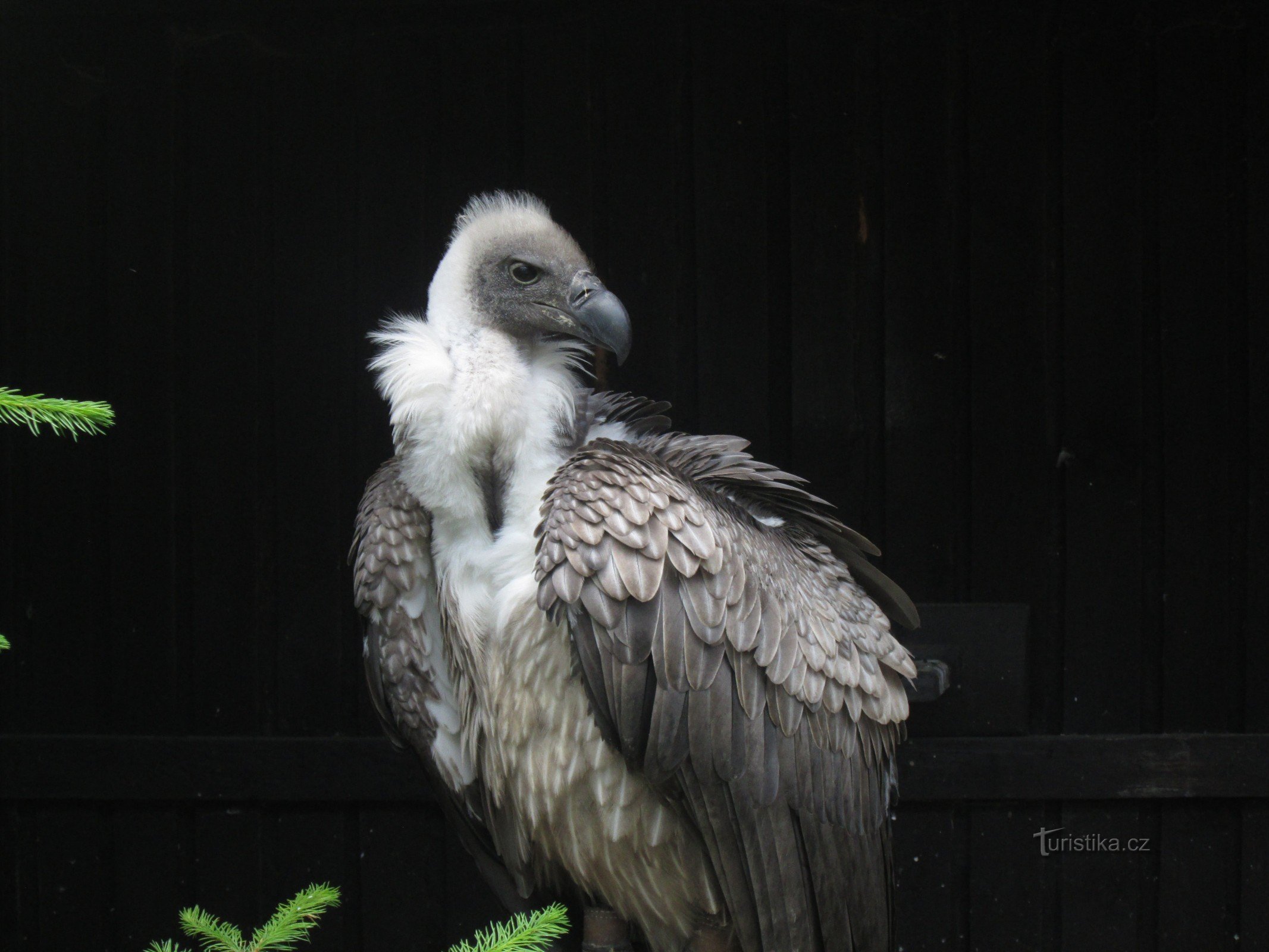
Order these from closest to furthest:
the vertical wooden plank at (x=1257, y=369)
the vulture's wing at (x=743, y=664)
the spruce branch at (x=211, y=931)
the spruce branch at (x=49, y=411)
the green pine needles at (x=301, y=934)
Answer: the spruce branch at (x=49, y=411) < the green pine needles at (x=301, y=934) < the spruce branch at (x=211, y=931) < the vulture's wing at (x=743, y=664) < the vertical wooden plank at (x=1257, y=369)

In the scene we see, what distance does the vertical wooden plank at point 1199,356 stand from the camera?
2.83 m

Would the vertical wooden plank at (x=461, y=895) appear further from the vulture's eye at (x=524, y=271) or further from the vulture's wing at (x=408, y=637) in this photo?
the vulture's eye at (x=524, y=271)

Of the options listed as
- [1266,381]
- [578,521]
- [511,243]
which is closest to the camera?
[578,521]

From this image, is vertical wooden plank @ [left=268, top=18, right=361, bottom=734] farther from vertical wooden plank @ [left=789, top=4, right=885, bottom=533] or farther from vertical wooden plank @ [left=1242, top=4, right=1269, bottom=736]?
vertical wooden plank @ [left=1242, top=4, right=1269, bottom=736]

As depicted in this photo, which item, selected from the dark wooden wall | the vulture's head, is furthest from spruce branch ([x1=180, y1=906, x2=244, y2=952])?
the dark wooden wall

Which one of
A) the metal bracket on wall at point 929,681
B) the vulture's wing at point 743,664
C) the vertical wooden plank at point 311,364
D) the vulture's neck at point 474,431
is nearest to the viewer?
the vulture's wing at point 743,664

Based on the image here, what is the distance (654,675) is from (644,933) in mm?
673

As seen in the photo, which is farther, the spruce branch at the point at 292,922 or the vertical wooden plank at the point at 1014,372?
the vertical wooden plank at the point at 1014,372

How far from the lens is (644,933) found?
2059 millimetres

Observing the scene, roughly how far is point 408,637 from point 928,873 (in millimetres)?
1737

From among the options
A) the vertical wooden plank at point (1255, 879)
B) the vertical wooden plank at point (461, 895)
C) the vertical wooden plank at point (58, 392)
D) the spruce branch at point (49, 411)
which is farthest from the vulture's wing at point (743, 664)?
the vertical wooden plank at point (58, 392)

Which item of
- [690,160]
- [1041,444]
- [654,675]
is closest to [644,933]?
[654,675]

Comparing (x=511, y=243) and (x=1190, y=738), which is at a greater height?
(x=511, y=243)

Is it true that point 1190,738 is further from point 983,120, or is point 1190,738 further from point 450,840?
point 450,840
